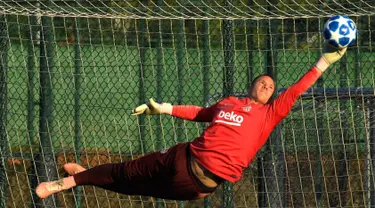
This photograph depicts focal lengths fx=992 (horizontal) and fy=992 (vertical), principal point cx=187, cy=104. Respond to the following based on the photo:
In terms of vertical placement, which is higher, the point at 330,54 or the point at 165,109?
the point at 330,54

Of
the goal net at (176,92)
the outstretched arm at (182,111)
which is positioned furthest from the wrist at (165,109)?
the goal net at (176,92)

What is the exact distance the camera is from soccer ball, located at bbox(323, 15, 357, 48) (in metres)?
7.30

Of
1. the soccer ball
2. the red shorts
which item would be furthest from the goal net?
the red shorts

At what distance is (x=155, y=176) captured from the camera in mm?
7602

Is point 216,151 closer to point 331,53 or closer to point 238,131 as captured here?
point 238,131

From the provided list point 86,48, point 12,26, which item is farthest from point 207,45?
point 12,26

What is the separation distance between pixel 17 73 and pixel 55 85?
2.36 feet

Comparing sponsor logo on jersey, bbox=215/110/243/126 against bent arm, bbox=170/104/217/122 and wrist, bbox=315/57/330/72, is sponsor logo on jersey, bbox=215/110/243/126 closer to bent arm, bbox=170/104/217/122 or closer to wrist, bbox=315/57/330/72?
bent arm, bbox=170/104/217/122

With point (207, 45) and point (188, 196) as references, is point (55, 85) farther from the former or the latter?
point (188, 196)

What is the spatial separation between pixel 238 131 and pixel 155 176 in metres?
0.74

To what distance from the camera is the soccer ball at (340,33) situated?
730 centimetres

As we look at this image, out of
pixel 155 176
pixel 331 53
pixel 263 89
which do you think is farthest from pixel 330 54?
pixel 155 176

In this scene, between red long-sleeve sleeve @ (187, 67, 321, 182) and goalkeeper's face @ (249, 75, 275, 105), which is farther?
goalkeeper's face @ (249, 75, 275, 105)

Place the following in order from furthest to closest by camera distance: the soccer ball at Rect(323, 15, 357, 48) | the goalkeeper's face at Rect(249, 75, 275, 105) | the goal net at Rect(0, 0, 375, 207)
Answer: the goal net at Rect(0, 0, 375, 207), the goalkeeper's face at Rect(249, 75, 275, 105), the soccer ball at Rect(323, 15, 357, 48)
